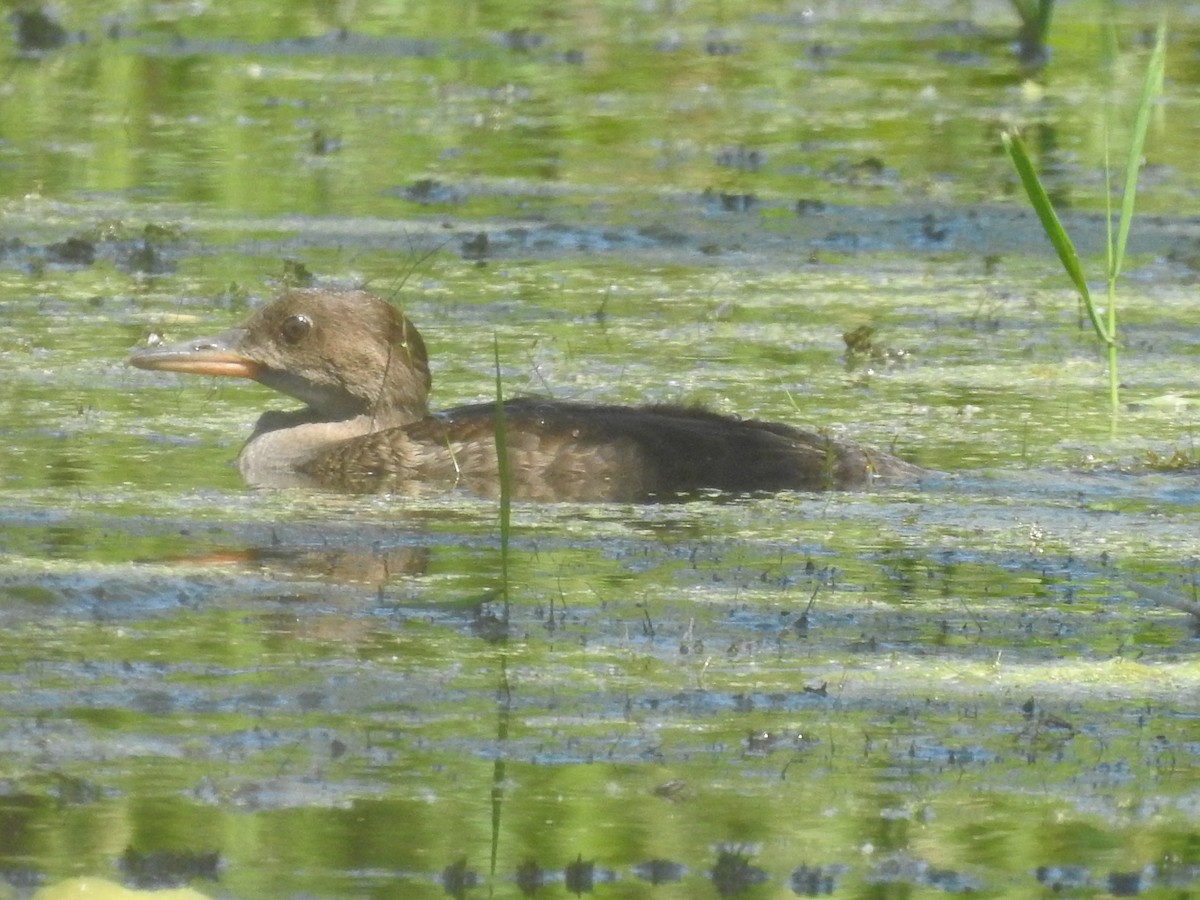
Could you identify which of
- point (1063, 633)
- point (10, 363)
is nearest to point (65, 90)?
point (10, 363)

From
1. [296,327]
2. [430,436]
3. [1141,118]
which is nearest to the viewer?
[1141,118]

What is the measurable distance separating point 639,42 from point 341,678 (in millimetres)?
11987

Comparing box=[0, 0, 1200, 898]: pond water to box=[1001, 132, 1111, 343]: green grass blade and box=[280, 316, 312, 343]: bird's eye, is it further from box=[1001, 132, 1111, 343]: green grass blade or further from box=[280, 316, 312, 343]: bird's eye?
box=[1001, 132, 1111, 343]: green grass blade

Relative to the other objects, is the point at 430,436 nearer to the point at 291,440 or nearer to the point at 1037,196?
the point at 291,440

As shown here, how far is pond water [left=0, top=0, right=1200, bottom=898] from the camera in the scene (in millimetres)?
4910

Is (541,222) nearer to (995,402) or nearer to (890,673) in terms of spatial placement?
(995,402)

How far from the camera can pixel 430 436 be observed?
8.22m

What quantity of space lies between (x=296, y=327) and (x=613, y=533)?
1660mm

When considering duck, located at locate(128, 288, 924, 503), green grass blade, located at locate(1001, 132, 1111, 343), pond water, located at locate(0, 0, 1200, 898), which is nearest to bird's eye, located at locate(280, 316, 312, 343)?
duck, located at locate(128, 288, 924, 503)

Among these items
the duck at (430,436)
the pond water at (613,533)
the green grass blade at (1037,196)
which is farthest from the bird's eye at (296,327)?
the green grass blade at (1037,196)

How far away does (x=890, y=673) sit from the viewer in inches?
231

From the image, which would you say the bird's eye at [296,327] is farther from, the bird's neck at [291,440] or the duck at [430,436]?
the bird's neck at [291,440]

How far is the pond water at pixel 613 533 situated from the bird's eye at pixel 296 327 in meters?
0.42

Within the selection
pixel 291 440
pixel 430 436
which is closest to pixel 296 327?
pixel 291 440
